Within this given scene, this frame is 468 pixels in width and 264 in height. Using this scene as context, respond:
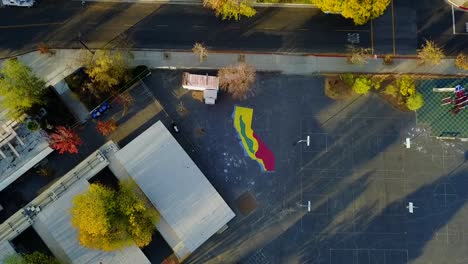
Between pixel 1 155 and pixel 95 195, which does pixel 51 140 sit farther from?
pixel 95 195

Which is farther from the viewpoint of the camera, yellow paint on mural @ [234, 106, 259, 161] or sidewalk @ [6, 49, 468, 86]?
sidewalk @ [6, 49, 468, 86]

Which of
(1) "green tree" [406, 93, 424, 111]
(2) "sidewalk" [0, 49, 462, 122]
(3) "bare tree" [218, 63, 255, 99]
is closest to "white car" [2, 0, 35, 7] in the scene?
(2) "sidewalk" [0, 49, 462, 122]

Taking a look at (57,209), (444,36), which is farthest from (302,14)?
(57,209)

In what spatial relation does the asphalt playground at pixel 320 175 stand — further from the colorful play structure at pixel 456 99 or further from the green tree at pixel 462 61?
the green tree at pixel 462 61

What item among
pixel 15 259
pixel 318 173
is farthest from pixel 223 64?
pixel 15 259

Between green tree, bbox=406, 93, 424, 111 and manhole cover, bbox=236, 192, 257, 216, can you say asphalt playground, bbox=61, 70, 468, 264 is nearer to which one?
manhole cover, bbox=236, 192, 257, 216
